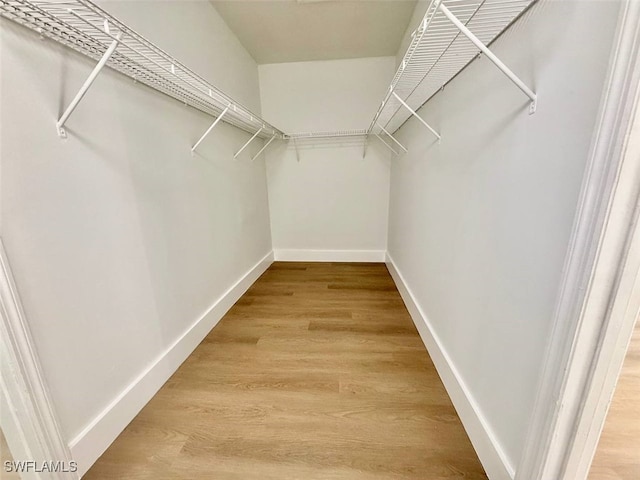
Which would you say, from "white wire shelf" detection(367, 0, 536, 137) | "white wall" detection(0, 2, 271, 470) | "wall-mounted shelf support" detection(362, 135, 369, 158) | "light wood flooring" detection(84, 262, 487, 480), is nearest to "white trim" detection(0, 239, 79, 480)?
"white wall" detection(0, 2, 271, 470)

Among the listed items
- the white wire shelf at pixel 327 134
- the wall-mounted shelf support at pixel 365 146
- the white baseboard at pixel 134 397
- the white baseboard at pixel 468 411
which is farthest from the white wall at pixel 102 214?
the wall-mounted shelf support at pixel 365 146

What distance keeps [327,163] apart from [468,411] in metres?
2.58

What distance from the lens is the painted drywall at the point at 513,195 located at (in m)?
0.62

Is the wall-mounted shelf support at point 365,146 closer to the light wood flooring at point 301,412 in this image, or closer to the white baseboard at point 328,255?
the white baseboard at point 328,255

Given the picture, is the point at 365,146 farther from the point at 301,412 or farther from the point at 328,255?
the point at 301,412

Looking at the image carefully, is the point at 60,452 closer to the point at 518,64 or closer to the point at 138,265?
the point at 138,265

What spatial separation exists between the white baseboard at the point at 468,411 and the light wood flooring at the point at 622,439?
1.12 ft

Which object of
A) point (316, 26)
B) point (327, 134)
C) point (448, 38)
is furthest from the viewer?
point (327, 134)

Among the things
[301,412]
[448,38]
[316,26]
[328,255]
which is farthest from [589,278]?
[328,255]

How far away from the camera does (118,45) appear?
864 millimetres

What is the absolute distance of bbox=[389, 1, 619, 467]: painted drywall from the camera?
0.62 metres

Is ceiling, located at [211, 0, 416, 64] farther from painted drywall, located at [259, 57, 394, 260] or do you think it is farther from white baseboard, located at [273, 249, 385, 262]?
white baseboard, located at [273, 249, 385, 262]

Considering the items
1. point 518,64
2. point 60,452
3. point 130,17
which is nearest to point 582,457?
point 518,64

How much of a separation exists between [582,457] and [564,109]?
0.92 m
